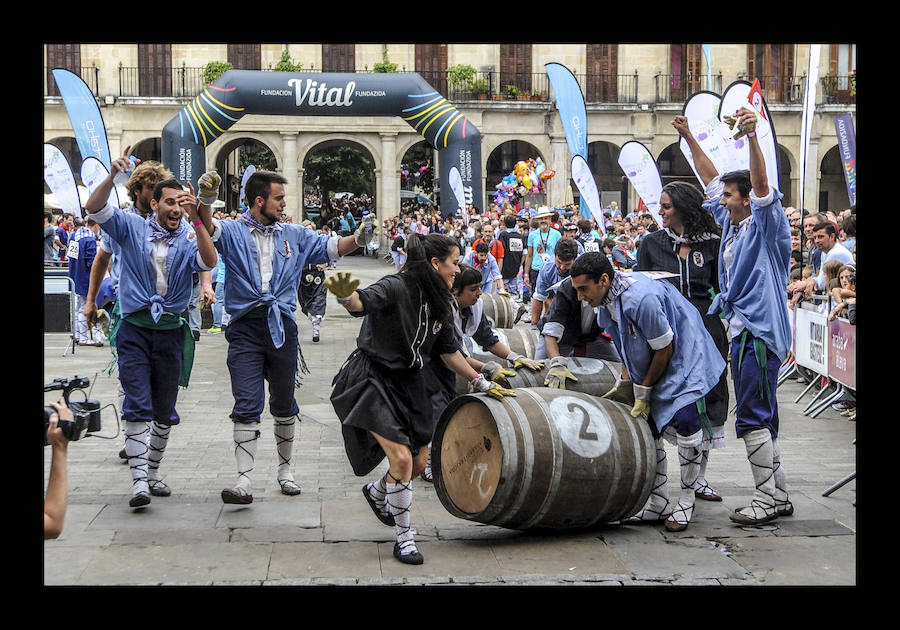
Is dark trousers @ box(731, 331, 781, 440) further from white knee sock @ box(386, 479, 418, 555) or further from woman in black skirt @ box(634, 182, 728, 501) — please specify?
white knee sock @ box(386, 479, 418, 555)

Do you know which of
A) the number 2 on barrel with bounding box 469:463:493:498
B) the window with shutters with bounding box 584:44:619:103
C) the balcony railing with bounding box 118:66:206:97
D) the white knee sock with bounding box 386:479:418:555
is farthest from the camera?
the window with shutters with bounding box 584:44:619:103

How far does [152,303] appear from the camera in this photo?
6465 millimetres

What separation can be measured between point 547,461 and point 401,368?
851 mm

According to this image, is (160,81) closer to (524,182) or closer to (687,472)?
(524,182)

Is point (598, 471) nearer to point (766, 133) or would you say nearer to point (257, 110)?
point (766, 133)

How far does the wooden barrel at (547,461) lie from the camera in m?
5.35

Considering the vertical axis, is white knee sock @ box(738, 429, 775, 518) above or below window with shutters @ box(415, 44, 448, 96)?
below

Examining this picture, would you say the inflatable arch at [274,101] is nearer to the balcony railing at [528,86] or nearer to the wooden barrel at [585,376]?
the balcony railing at [528,86]

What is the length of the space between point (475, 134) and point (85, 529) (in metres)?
20.5

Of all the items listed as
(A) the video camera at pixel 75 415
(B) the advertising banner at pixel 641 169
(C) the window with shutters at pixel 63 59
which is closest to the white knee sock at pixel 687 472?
(A) the video camera at pixel 75 415

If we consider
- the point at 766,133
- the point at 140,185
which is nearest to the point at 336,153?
the point at 766,133

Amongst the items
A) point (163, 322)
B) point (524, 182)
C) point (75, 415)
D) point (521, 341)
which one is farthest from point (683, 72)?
point (75, 415)

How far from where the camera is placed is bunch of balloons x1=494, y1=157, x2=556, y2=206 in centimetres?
3409

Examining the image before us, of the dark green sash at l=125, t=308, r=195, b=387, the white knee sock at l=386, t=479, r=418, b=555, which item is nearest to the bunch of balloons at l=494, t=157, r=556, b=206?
the dark green sash at l=125, t=308, r=195, b=387
